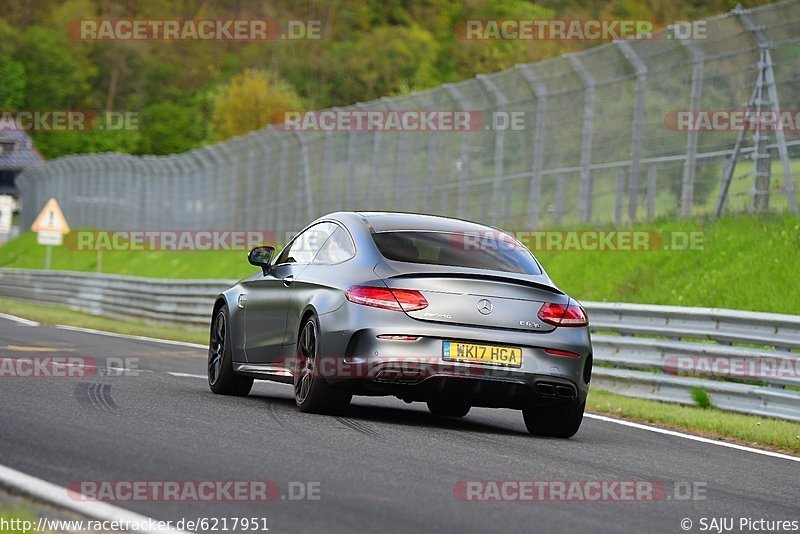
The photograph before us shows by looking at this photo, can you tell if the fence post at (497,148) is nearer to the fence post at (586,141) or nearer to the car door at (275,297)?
the fence post at (586,141)

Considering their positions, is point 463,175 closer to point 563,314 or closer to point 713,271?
point 713,271

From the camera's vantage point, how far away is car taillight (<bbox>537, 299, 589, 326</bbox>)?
1009 centimetres

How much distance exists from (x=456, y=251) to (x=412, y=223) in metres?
0.52

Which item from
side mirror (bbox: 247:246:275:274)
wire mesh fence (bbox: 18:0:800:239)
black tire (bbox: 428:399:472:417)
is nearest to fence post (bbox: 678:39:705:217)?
wire mesh fence (bbox: 18:0:800:239)

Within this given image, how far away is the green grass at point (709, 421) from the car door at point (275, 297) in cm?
322

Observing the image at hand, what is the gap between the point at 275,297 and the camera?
1133 cm

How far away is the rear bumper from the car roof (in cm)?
96

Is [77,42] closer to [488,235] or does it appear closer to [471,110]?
[471,110]

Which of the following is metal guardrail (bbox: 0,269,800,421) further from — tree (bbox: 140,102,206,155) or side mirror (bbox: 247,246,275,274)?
tree (bbox: 140,102,206,155)

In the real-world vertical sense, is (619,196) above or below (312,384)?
above

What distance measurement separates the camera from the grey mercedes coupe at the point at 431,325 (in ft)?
32.0

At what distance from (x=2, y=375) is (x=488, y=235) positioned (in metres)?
3.98

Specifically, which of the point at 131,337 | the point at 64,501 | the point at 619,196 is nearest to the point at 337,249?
the point at 64,501

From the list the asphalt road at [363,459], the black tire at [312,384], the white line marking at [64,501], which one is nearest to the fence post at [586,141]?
the asphalt road at [363,459]
